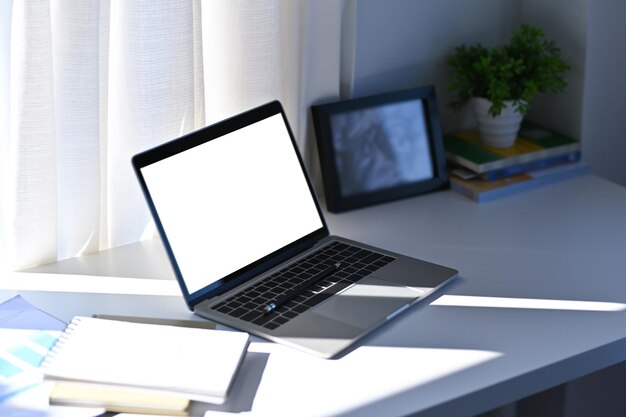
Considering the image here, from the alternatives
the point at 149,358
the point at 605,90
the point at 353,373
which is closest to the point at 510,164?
the point at 605,90

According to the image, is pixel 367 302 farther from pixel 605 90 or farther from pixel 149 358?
pixel 605 90

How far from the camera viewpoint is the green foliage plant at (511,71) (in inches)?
67.4

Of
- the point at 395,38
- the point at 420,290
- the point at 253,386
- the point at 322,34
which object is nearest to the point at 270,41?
the point at 322,34

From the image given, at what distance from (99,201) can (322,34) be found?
1.55 ft

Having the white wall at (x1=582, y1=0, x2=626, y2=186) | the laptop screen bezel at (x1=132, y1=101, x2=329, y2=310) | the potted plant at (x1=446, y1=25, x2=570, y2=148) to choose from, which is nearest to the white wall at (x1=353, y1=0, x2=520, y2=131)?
the potted plant at (x1=446, y1=25, x2=570, y2=148)

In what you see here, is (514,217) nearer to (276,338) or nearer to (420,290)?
(420,290)

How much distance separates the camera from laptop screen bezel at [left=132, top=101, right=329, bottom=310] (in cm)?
127

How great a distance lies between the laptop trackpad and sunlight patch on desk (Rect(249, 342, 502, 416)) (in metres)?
0.06

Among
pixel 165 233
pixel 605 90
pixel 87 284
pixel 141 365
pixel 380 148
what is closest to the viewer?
pixel 141 365

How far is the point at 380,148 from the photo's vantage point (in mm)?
1683

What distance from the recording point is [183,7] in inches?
55.4

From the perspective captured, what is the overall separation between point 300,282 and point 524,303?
12.5 inches

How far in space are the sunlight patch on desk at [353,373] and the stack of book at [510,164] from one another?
21.6 inches

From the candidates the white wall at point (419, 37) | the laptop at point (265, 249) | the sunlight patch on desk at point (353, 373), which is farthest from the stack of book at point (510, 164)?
the sunlight patch on desk at point (353, 373)
